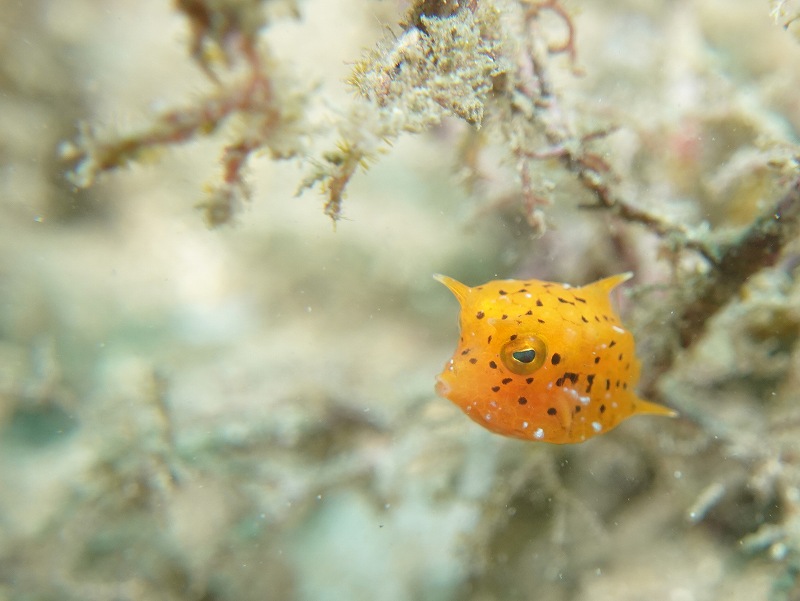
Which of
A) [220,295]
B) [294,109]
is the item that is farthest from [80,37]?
[294,109]

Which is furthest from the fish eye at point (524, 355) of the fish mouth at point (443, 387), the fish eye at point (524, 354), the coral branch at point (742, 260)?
the coral branch at point (742, 260)

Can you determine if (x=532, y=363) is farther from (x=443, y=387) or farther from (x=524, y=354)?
(x=443, y=387)

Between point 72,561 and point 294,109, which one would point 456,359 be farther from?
point 72,561

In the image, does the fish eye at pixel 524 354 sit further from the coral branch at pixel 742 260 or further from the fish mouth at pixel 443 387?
the coral branch at pixel 742 260

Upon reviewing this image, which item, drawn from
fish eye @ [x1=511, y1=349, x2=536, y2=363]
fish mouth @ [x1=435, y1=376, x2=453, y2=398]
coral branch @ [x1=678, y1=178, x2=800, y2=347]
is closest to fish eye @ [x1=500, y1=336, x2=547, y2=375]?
fish eye @ [x1=511, y1=349, x2=536, y2=363]

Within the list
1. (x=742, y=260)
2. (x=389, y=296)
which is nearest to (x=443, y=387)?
(x=742, y=260)

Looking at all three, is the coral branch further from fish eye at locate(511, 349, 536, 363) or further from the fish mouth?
the fish mouth
